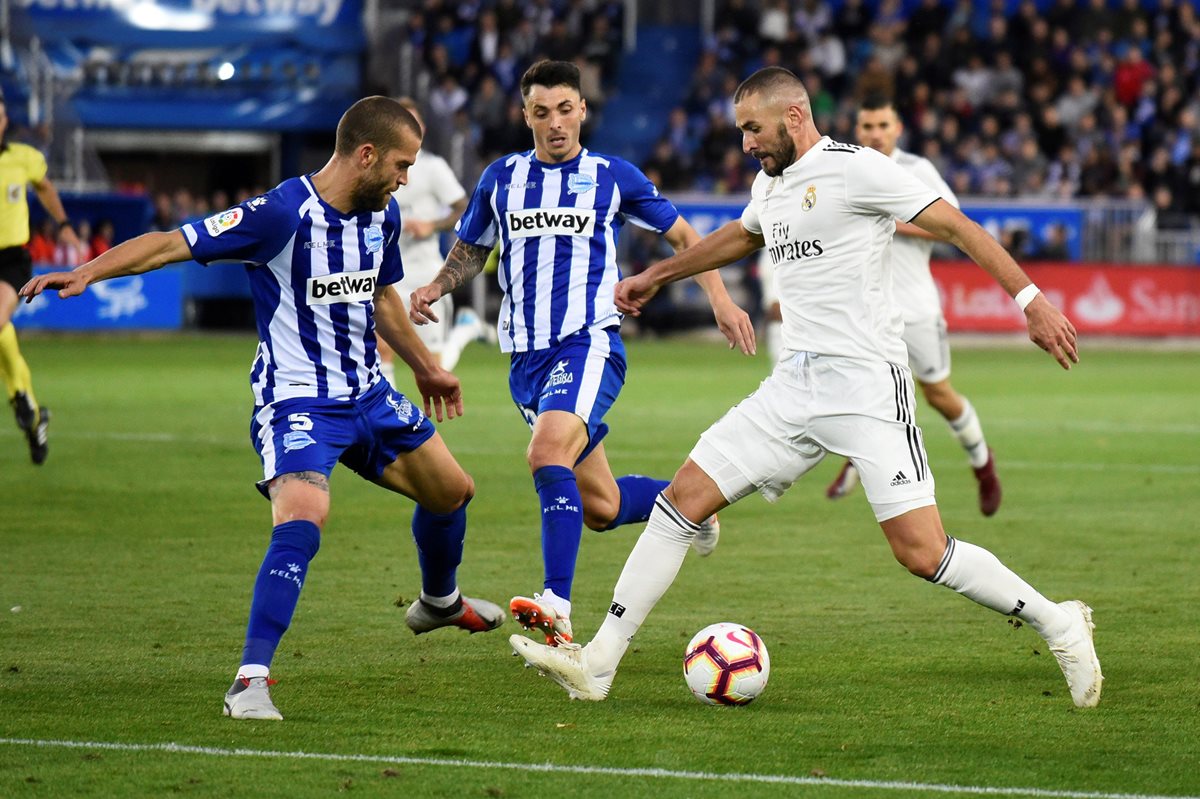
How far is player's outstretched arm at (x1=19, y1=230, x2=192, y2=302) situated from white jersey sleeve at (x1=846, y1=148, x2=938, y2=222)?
2103 millimetres

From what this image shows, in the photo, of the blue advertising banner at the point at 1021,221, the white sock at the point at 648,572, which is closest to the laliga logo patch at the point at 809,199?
the white sock at the point at 648,572

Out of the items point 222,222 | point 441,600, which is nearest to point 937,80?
point 441,600

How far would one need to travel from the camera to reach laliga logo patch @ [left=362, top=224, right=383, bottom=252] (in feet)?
20.7

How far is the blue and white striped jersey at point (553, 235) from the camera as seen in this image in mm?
7594

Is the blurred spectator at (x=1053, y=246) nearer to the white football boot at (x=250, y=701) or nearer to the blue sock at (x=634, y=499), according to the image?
the blue sock at (x=634, y=499)

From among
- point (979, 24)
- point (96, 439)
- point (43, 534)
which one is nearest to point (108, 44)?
point (979, 24)

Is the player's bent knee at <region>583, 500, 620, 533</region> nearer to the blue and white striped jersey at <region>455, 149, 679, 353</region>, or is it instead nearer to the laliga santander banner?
the blue and white striped jersey at <region>455, 149, 679, 353</region>

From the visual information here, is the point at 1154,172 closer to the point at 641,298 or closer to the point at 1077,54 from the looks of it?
the point at 1077,54

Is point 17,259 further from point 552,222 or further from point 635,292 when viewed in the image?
point 635,292

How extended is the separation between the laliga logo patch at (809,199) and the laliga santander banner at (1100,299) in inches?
865

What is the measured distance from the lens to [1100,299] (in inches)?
1097

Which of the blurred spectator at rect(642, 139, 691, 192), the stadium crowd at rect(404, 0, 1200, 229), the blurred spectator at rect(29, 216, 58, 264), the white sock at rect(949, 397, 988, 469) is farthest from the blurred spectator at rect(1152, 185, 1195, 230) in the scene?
the white sock at rect(949, 397, 988, 469)

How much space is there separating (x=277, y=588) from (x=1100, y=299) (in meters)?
23.7

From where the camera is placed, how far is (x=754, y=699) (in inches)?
235
